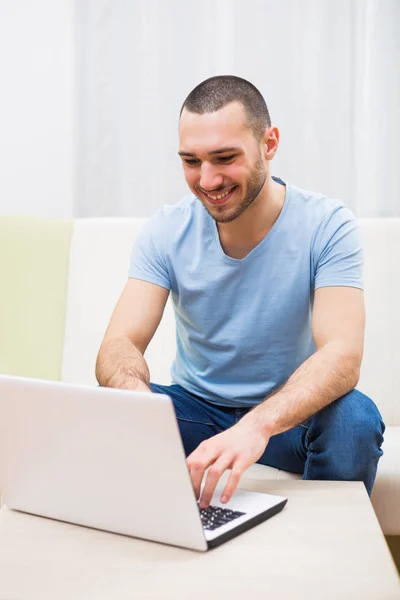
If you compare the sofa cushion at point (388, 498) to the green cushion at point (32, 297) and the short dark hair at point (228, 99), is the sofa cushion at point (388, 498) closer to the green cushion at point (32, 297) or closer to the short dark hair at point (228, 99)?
the short dark hair at point (228, 99)

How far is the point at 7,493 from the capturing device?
1132mm

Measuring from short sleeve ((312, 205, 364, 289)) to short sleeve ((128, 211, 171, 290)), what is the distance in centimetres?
32

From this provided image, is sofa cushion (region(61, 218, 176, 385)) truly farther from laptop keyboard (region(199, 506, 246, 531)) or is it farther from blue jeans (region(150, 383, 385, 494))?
laptop keyboard (region(199, 506, 246, 531))

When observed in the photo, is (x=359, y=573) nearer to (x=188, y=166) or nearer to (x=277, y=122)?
(x=188, y=166)

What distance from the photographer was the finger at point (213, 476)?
1047 mm

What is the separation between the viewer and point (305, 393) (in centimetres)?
135

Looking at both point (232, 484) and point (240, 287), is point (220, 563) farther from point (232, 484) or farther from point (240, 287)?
point (240, 287)

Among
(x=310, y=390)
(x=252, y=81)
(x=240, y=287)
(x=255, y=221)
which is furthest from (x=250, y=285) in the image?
(x=252, y=81)

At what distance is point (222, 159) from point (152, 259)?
275 mm

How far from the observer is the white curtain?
2.32m

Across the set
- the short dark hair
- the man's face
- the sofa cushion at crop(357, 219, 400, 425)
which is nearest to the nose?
the man's face

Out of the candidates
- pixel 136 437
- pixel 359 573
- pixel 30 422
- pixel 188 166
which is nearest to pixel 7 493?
pixel 30 422

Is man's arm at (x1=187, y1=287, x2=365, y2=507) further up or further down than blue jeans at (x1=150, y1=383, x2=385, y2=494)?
further up

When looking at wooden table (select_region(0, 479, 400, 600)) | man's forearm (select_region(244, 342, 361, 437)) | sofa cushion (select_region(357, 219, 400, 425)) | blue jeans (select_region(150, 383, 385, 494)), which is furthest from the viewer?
sofa cushion (select_region(357, 219, 400, 425))
